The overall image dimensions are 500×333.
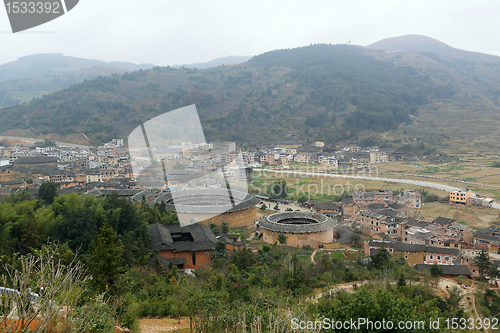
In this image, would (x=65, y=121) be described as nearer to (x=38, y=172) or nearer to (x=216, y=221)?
(x=38, y=172)

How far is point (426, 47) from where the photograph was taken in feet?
373

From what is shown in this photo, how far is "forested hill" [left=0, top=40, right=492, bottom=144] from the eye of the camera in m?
46.8

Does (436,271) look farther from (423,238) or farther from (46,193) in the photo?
(46,193)

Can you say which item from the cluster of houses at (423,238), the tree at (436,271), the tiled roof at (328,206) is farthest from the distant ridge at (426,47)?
the tree at (436,271)

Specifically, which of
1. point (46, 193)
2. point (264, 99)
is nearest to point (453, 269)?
point (46, 193)

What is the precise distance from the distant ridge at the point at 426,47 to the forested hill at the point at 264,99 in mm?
22905

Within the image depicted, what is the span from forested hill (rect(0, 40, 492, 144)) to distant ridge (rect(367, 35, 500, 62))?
22905 mm

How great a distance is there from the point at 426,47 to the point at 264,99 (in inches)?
3144

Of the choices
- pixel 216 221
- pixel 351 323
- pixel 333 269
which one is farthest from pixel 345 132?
pixel 351 323

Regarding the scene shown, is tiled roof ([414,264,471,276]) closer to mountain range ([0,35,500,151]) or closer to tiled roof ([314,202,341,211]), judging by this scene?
tiled roof ([314,202,341,211])

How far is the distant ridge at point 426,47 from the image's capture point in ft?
322

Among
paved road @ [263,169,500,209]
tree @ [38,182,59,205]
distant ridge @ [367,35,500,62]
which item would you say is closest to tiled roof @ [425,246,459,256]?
paved road @ [263,169,500,209]

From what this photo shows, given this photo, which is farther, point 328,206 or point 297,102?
point 297,102

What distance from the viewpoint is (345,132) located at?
4741 centimetres
